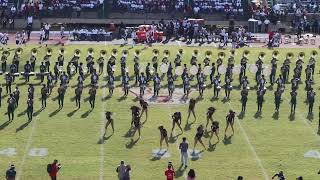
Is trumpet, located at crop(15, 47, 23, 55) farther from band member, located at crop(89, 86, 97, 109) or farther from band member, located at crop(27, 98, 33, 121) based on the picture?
band member, located at crop(27, 98, 33, 121)

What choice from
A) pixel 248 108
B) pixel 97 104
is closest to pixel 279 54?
pixel 248 108

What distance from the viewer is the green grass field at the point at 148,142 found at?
23203mm

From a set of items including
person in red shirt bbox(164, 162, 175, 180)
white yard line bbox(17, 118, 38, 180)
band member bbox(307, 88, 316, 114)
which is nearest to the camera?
person in red shirt bbox(164, 162, 175, 180)

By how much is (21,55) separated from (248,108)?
15.6 meters

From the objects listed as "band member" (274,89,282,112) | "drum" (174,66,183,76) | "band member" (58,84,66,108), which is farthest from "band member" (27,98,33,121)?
"band member" (274,89,282,112)

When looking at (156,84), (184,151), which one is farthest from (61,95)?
(184,151)

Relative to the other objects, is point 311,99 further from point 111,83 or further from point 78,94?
point 78,94

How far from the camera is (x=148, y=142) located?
26.0m

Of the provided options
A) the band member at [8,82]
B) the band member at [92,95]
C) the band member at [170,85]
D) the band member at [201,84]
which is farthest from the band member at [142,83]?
the band member at [8,82]

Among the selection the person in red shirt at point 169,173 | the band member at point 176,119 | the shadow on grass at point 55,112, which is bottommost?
the person in red shirt at point 169,173

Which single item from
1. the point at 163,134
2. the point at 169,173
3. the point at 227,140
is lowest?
the point at 227,140

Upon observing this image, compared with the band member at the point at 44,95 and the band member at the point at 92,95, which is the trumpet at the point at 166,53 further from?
the band member at the point at 44,95

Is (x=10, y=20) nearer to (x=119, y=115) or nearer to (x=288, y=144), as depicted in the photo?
(x=119, y=115)

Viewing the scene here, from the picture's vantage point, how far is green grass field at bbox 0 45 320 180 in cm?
2320
